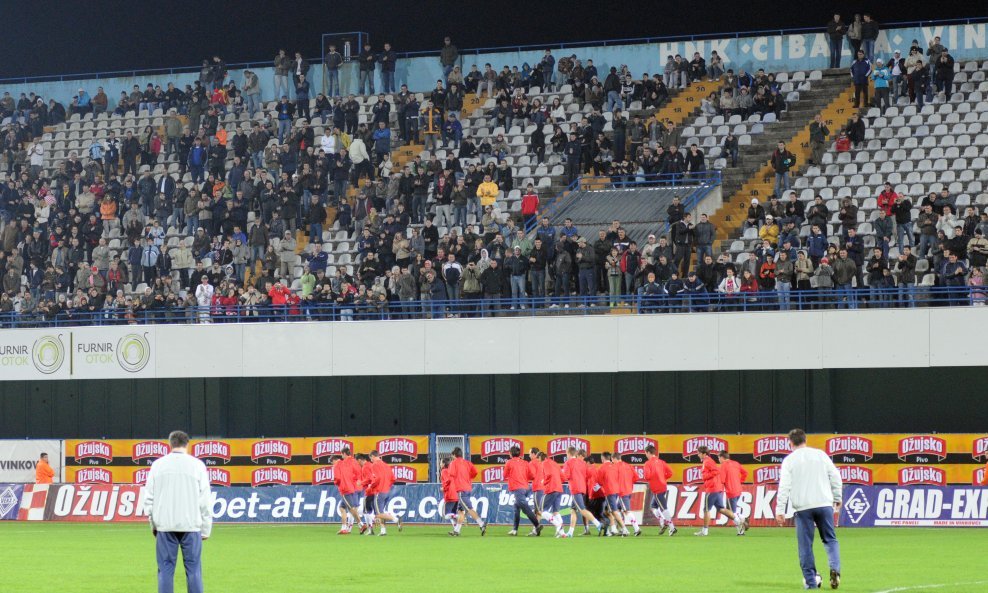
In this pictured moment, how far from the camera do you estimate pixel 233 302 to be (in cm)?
4112

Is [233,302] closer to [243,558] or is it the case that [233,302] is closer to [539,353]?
[539,353]

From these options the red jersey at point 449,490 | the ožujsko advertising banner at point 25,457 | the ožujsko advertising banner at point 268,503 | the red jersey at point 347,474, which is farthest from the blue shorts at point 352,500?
the ožujsko advertising banner at point 25,457

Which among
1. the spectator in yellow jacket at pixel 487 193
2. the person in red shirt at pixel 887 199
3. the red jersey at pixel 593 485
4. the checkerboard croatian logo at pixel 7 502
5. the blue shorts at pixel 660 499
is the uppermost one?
the spectator in yellow jacket at pixel 487 193

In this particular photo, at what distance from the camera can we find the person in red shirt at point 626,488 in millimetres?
30969

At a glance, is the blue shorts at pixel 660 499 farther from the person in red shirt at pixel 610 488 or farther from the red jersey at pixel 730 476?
the red jersey at pixel 730 476

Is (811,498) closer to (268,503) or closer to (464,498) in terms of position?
(464,498)

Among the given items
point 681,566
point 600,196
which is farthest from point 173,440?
point 600,196

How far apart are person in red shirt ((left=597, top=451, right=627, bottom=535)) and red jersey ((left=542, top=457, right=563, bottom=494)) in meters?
0.81

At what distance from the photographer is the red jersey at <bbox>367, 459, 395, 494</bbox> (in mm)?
31609

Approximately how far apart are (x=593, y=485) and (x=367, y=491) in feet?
15.2

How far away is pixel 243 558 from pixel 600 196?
71.7 feet

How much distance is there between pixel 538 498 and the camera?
31.8 metres

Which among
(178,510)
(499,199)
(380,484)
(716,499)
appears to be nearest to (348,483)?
(380,484)

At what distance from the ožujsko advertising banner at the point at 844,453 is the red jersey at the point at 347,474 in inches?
217
